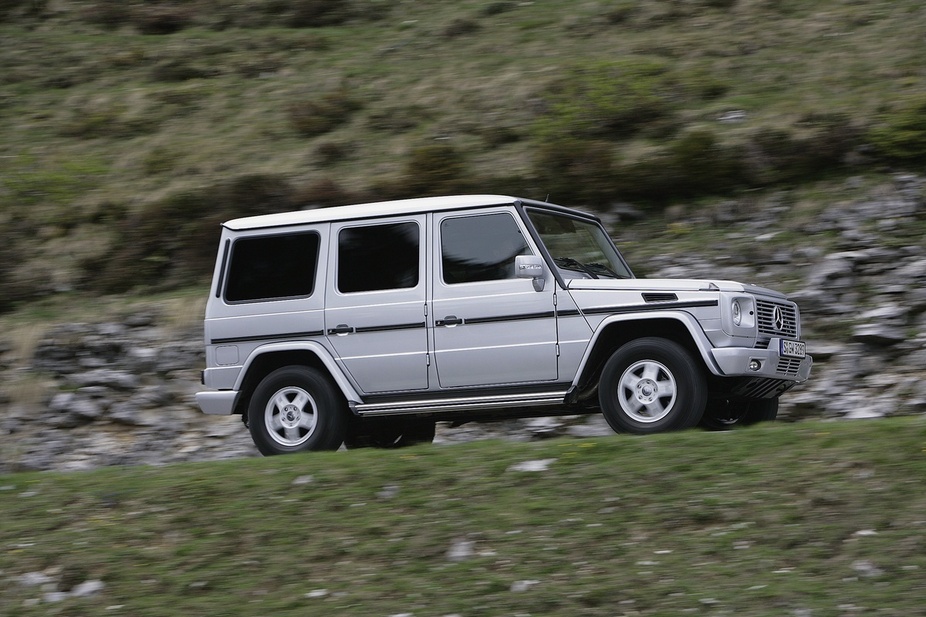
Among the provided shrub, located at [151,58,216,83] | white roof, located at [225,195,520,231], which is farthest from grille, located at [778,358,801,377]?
shrub, located at [151,58,216,83]

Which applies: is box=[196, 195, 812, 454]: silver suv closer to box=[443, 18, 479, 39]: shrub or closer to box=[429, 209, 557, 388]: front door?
box=[429, 209, 557, 388]: front door

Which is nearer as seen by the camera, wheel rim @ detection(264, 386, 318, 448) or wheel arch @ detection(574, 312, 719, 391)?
wheel arch @ detection(574, 312, 719, 391)

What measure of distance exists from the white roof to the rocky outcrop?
383 centimetres

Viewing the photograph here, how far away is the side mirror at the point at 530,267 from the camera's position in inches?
326

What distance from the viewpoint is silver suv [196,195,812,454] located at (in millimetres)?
8141

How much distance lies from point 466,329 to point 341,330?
1.09 metres

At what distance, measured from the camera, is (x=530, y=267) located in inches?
327

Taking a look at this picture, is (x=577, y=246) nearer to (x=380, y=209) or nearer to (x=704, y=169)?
(x=380, y=209)

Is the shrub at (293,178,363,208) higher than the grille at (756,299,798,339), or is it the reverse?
the shrub at (293,178,363,208)

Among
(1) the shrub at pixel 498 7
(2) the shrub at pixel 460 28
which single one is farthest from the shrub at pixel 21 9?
(1) the shrub at pixel 498 7

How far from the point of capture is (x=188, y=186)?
18781 mm

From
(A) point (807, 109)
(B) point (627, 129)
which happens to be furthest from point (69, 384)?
(A) point (807, 109)

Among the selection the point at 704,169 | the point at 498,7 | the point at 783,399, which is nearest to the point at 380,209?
the point at 783,399

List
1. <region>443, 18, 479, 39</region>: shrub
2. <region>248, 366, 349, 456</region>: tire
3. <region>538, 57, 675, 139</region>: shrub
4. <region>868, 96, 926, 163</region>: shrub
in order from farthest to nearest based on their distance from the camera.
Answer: <region>443, 18, 479, 39</region>: shrub < <region>538, 57, 675, 139</region>: shrub < <region>868, 96, 926, 163</region>: shrub < <region>248, 366, 349, 456</region>: tire
